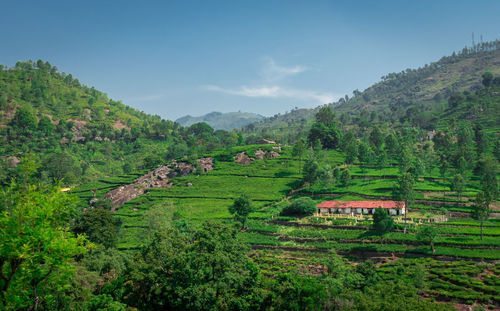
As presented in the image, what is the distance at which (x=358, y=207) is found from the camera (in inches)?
2800

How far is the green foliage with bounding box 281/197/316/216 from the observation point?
7231 cm

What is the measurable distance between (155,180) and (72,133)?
68.9 meters

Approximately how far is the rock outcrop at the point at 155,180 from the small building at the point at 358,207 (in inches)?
1991

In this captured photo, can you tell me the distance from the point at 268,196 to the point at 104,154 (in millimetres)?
93451

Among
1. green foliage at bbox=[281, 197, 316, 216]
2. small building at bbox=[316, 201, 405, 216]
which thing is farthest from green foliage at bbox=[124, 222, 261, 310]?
small building at bbox=[316, 201, 405, 216]

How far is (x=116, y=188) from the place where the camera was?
332 feet

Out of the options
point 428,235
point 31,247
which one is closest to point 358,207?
point 428,235

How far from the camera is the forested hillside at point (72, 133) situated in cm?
12438

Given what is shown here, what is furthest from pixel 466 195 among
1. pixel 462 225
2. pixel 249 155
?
pixel 249 155

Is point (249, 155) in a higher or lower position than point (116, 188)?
higher

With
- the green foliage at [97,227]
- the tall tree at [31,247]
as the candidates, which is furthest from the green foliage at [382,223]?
the tall tree at [31,247]

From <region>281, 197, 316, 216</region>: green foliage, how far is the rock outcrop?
4493 centimetres

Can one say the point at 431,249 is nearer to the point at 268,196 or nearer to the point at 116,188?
the point at 268,196

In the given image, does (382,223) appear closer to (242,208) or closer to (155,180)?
(242,208)
